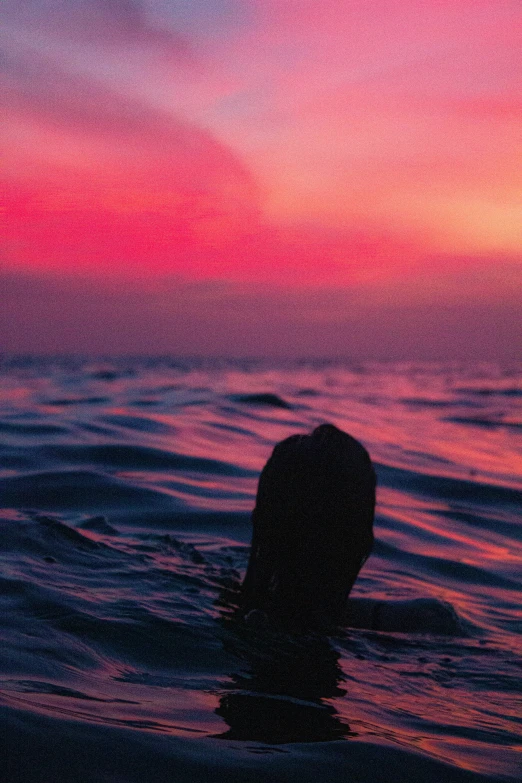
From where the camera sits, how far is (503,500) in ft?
27.5

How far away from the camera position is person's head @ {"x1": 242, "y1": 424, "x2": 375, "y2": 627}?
3.39 metres

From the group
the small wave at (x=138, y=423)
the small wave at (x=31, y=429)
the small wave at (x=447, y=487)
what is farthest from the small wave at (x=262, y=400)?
the small wave at (x=447, y=487)

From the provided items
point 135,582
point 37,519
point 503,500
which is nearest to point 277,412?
point 503,500

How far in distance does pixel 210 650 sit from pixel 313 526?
68 centimetres

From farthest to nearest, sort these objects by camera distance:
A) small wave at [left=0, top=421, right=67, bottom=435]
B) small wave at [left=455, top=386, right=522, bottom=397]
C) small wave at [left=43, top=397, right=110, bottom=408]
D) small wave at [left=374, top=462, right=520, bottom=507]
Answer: small wave at [left=455, top=386, right=522, bottom=397] < small wave at [left=43, top=397, right=110, bottom=408] < small wave at [left=0, top=421, right=67, bottom=435] < small wave at [left=374, top=462, right=520, bottom=507]

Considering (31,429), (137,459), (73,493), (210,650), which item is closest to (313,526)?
(210,650)

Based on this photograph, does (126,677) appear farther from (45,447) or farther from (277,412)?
(277,412)

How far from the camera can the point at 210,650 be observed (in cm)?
307

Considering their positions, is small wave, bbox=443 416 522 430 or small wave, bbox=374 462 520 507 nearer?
small wave, bbox=374 462 520 507

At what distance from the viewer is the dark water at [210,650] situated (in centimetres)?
204

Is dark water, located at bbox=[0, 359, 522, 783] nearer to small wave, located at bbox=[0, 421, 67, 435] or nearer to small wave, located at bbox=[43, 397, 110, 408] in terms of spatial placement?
small wave, located at bbox=[0, 421, 67, 435]

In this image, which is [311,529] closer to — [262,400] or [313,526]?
[313,526]

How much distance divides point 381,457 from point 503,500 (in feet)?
7.28

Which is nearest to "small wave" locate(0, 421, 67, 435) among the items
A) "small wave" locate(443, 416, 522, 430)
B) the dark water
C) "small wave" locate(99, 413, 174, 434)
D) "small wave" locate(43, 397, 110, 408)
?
"small wave" locate(99, 413, 174, 434)
